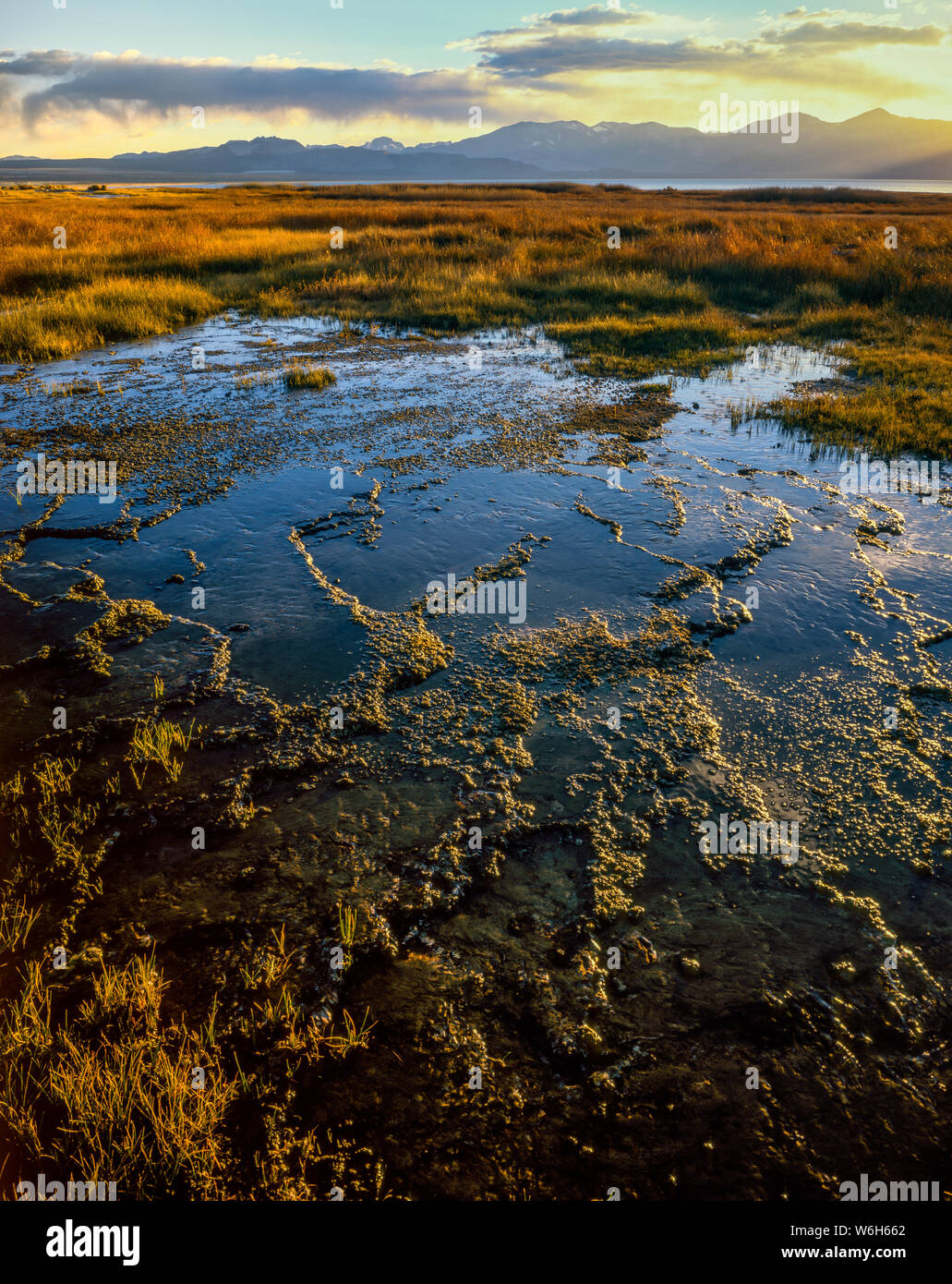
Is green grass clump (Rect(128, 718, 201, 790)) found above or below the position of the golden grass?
below

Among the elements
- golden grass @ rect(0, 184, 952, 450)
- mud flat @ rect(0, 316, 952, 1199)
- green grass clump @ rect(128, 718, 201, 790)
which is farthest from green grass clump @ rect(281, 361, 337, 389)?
green grass clump @ rect(128, 718, 201, 790)

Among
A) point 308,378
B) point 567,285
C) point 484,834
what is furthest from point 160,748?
point 567,285

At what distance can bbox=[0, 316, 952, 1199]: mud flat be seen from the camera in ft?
7.55

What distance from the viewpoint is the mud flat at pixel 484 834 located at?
2301mm

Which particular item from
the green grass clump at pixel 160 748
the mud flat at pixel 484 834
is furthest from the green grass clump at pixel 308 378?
the green grass clump at pixel 160 748

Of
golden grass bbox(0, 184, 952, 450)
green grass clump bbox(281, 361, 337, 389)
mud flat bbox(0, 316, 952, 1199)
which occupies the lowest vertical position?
mud flat bbox(0, 316, 952, 1199)

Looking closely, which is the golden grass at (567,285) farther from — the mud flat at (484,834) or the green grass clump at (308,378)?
the mud flat at (484,834)

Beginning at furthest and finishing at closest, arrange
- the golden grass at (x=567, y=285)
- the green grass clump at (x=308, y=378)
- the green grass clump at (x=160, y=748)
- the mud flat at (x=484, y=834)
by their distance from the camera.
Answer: the golden grass at (x=567, y=285)
the green grass clump at (x=308, y=378)
the green grass clump at (x=160, y=748)
the mud flat at (x=484, y=834)

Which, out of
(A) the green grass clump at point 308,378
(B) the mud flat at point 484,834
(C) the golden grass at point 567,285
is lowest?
(B) the mud flat at point 484,834

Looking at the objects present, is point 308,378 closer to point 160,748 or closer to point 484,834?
point 160,748

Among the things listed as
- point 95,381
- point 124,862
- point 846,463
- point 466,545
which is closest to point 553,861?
point 124,862

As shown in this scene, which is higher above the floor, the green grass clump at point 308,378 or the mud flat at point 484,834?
the green grass clump at point 308,378

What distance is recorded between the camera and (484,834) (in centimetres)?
347

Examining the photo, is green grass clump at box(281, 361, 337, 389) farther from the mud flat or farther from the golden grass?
the golden grass
